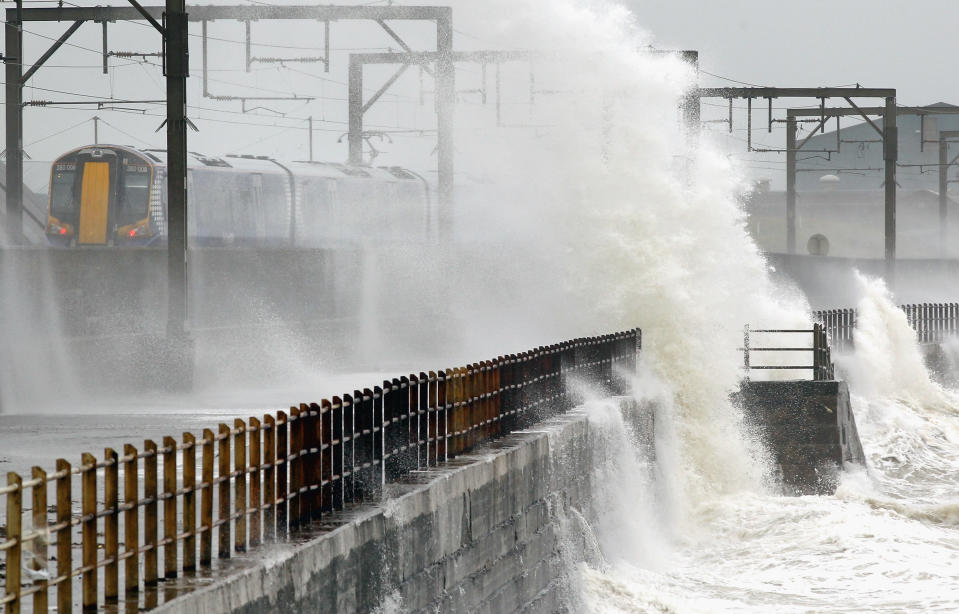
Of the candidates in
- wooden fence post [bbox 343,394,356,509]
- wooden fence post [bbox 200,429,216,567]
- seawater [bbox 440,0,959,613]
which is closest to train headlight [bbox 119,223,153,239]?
seawater [bbox 440,0,959,613]

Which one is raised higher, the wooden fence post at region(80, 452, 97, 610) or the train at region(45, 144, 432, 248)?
the train at region(45, 144, 432, 248)

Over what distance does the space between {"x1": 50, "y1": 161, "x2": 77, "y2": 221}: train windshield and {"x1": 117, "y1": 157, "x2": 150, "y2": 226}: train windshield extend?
4.24 ft

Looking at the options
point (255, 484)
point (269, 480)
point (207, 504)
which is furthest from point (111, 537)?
point (269, 480)

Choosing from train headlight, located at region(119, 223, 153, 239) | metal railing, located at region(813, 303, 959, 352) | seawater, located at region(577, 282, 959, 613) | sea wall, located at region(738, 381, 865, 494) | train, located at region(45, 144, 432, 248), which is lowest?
seawater, located at region(577, 282, 959, 613)

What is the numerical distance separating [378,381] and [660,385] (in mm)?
5961

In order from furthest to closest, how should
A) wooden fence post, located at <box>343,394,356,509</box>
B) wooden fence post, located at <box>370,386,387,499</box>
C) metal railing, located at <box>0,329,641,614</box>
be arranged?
1. wooden fence post, located at <box>370,386,387,499</box>
2. wooden fence post, located at <box>343,394,356,509</box>
3. metal railing, located at <box>0,329,641,614</box>

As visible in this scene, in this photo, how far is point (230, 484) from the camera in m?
7.77

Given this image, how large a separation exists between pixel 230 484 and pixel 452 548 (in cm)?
277

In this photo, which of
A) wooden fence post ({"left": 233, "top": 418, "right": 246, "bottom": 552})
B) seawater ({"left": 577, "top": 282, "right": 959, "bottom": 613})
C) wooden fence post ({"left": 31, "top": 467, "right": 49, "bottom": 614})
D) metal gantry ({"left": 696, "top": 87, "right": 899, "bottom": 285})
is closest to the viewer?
wooden fence post ({"left": 31, "top": 467, "right": 49, "bottom": 614})

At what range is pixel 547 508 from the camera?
1322 cm

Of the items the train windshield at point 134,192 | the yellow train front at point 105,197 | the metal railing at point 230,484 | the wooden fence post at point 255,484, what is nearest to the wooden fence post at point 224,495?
the metal railing at point 230,484

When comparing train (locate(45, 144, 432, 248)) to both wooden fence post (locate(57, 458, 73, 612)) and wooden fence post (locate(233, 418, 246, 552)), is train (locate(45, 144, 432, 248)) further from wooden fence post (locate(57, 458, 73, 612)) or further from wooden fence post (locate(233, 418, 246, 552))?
wooden fence post (locate(57, 458, 73, 612))

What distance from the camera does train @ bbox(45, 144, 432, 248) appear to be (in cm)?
3369

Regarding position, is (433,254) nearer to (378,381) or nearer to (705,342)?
(378,381)
